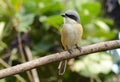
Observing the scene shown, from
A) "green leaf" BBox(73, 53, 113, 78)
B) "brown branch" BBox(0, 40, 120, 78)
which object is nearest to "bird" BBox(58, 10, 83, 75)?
"brown branch" BBox(0, 40, 120, 78)

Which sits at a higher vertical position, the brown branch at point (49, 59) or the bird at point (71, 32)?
the bird at point (71, 32)

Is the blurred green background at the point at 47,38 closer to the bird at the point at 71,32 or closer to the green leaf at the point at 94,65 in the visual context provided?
the green leaf at the point at 94,65

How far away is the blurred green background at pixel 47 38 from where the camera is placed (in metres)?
2.13

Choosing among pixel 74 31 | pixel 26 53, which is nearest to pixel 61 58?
pixel 74 31

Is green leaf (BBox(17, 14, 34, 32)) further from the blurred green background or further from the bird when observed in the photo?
the bird

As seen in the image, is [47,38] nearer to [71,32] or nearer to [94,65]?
[94,65]

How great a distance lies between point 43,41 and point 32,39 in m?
0.08

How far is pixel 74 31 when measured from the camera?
5.38ft

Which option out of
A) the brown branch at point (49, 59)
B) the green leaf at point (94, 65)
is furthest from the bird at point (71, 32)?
the green leaf at point (94, 65)

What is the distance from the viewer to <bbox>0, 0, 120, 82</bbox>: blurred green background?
6.98 ft

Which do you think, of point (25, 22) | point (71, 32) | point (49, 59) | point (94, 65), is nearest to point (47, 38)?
point (25, 22)

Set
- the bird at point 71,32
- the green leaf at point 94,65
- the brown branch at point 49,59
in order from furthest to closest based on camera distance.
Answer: the green leaf at point 94,65 < the bird at point 71,32 < the brown branch at point 49,59

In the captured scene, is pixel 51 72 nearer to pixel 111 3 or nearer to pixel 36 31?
pixel 36 31

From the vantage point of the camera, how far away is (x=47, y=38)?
7.33ft
